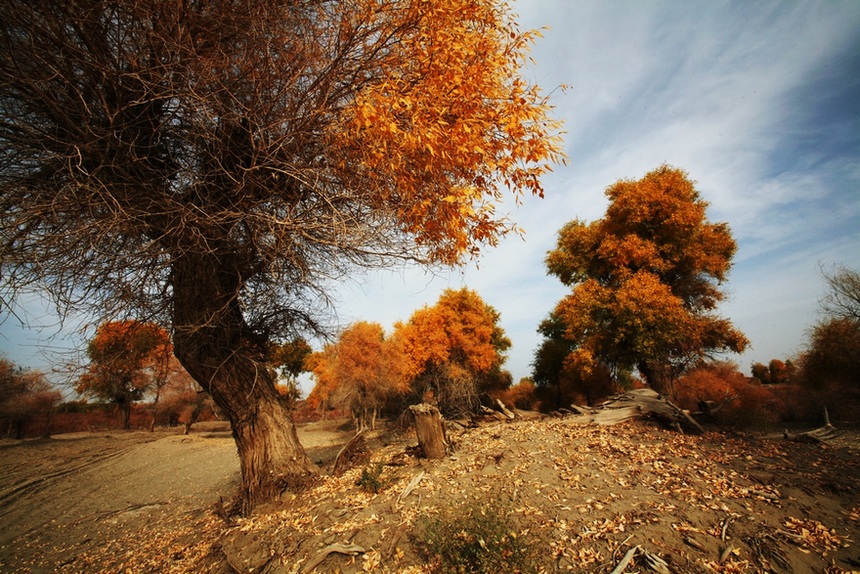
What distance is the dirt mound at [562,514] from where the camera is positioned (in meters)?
3.44

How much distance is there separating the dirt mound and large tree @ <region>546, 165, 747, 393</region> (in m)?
6.22

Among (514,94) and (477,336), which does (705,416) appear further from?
(477,336)

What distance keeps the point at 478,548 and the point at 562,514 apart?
4.75 feet

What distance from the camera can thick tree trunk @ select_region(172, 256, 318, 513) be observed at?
4.96 metres

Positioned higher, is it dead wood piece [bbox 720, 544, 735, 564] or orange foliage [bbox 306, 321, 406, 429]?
orange foliage [bbox 306, 321, 406, 429]

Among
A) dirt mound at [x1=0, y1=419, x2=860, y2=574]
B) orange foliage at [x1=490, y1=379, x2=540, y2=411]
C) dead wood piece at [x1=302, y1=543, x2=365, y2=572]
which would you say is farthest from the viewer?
orange foliage at [x1=490, y1=379, x2=540, y2=411]

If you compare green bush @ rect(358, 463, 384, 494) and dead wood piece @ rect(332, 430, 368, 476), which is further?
dead wood piece @ rect(332, 430, 368, 476)

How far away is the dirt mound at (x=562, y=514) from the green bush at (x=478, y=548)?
0.50 ft

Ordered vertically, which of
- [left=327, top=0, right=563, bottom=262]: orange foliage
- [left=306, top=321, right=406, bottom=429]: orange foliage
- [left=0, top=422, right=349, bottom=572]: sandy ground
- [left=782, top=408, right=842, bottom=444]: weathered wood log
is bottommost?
[left=0, top=422, right=349, bottom=572]: sandy ground

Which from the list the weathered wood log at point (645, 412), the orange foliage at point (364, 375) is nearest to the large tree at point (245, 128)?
the weathered wood log at point (645, 412)

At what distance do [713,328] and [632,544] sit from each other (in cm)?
1379

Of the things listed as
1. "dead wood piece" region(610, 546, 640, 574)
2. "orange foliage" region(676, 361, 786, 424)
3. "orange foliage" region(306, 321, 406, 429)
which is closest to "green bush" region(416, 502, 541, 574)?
"dead wood piece" region(610, 546, 640, 574)

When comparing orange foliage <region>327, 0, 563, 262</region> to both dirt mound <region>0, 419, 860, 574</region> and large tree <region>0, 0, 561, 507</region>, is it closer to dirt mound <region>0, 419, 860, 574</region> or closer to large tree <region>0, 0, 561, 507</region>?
large tree <region>0, 0, 561, 507</region>

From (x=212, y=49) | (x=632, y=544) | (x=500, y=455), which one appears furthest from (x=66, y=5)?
(x=500, y=455)
